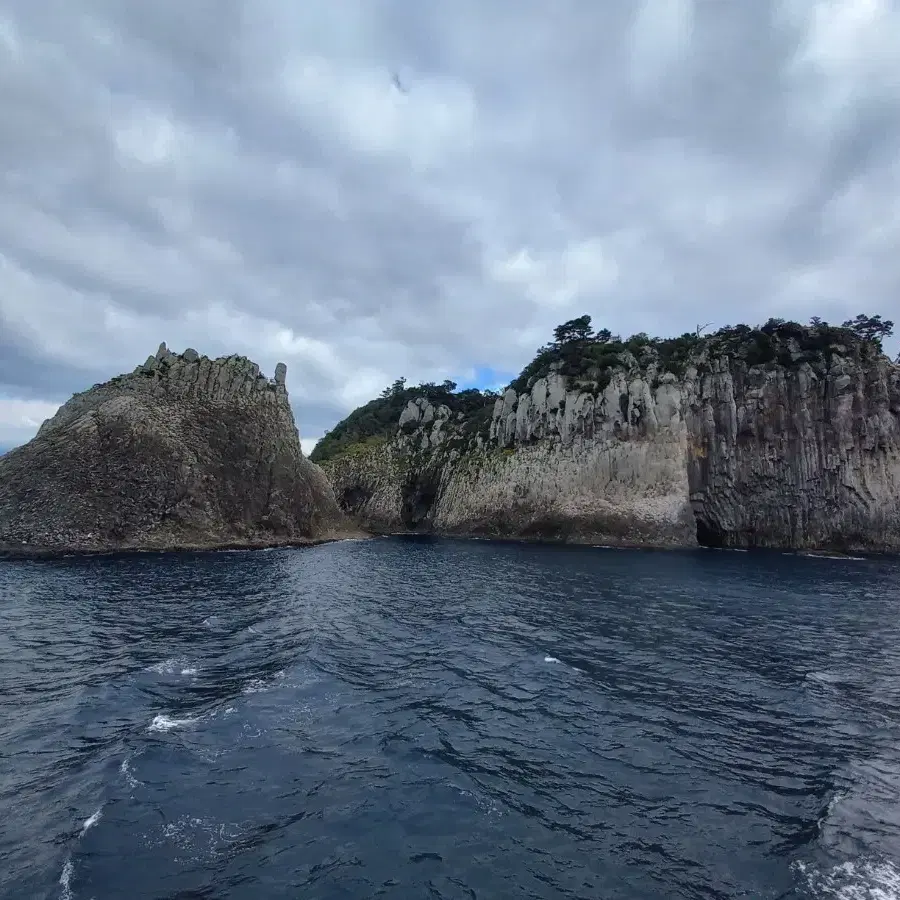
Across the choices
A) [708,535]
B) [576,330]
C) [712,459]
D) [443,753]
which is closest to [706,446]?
[712,459]

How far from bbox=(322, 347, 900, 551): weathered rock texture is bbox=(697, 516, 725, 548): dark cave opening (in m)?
0.21

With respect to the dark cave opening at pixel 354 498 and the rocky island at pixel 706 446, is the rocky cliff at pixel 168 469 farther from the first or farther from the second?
the rocky island at pixel 706 446

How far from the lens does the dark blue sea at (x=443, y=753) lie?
12258 mm

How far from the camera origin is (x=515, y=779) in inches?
637

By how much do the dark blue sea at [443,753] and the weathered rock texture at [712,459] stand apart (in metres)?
57.0

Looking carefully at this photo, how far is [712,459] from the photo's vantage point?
92062mm

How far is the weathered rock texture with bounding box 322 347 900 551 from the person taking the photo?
86.1 metres

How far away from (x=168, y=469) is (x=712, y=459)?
8156 cm

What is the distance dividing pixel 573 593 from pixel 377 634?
773 inches

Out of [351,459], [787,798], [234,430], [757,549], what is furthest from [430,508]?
[787,798]

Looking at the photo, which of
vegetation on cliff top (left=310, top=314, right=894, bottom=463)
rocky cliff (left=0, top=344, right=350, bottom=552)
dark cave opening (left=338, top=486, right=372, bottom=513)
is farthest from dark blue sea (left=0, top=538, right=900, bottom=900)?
dark cave opening (left=338, top=486, right=372, bottom=513)

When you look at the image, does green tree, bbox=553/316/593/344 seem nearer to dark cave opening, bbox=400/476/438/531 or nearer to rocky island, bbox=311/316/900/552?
rocky island, bbox=311/316/900/552

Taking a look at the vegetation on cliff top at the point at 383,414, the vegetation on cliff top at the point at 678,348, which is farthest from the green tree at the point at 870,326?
the vegetation on cliff top at the point at 383,414

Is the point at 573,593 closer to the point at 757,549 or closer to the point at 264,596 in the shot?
the point at 264,596
